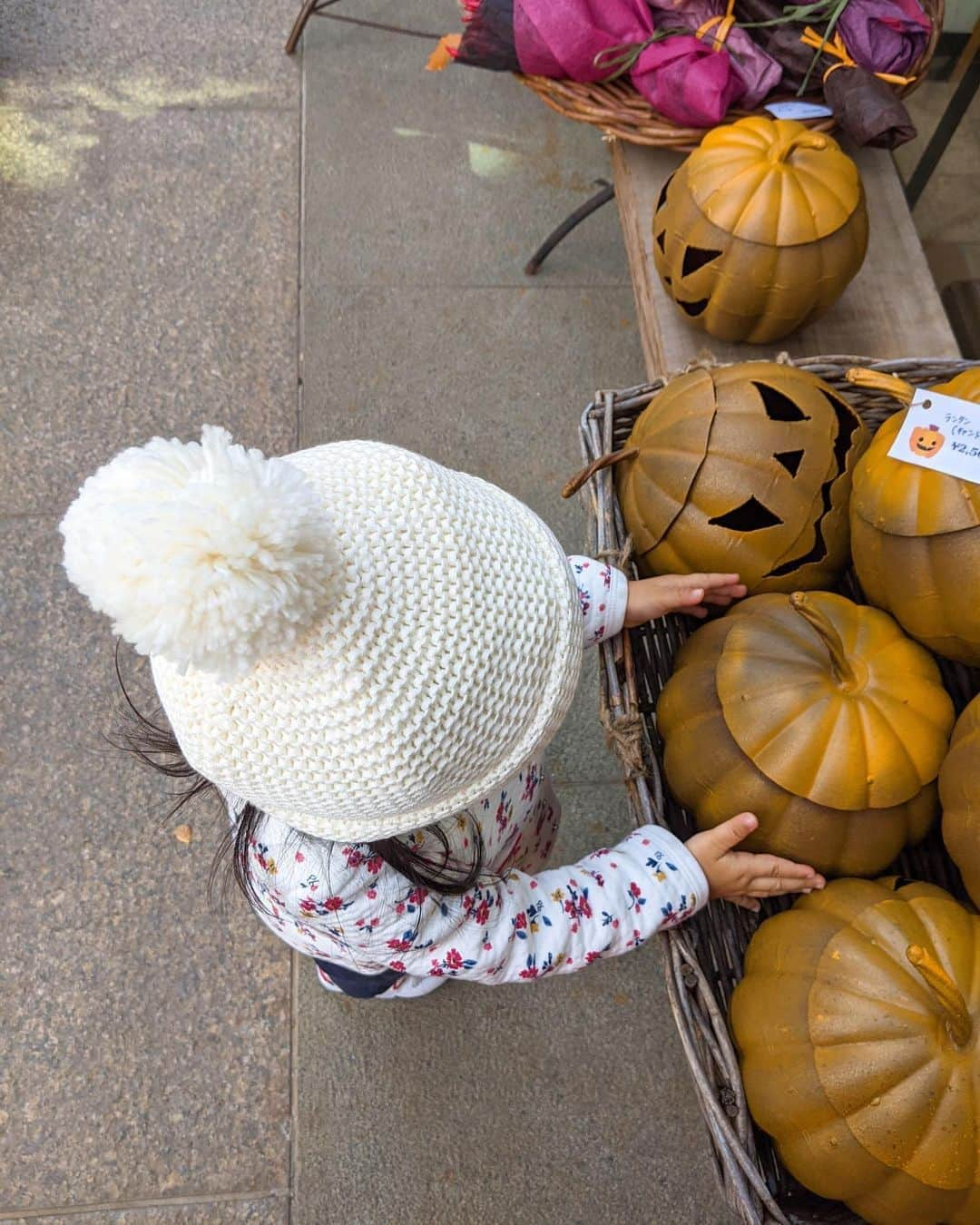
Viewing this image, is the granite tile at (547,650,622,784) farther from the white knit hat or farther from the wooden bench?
the white knit hat

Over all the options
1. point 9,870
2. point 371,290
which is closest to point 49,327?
point 371,290

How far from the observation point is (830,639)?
3.25 feet

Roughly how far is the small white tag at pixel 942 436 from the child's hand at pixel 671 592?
25 cm

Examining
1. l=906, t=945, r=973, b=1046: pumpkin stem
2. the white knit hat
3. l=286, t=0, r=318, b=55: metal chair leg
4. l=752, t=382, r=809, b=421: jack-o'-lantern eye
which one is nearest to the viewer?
the white knit hat

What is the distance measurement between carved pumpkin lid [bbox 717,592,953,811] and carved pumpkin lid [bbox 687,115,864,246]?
58 centimetres

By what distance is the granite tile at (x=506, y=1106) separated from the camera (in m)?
1.45

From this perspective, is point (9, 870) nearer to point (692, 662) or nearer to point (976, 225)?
point (692, 662)

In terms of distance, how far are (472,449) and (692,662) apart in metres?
1.07

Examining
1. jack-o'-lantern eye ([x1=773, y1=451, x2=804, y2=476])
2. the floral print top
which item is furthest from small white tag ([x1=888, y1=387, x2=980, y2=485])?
the floral print top

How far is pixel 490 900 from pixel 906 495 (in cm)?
62

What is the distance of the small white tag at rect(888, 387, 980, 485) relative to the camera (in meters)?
0.96

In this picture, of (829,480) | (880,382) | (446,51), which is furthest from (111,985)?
(446,51)

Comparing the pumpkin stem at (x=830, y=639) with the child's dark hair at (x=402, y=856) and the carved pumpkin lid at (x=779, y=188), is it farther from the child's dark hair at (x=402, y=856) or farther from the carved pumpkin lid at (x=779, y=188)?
the carved pumpkin lid at (x=779, y=188)

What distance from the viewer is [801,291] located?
135cm
